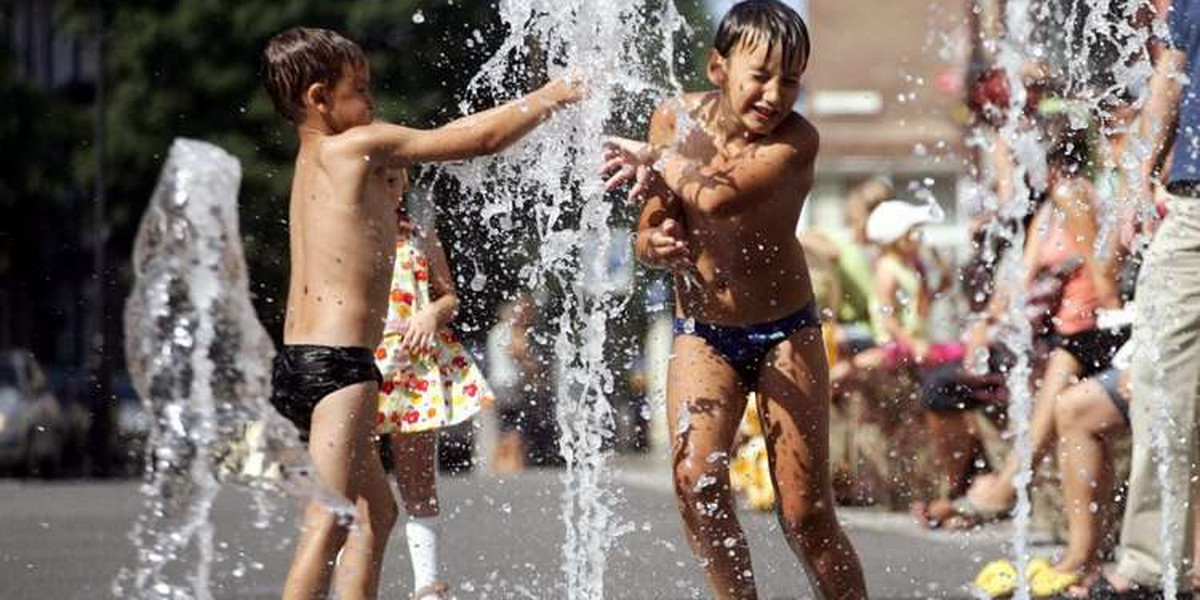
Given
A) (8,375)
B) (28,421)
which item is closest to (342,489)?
(28,421)

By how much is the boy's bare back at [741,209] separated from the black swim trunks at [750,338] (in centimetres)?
2

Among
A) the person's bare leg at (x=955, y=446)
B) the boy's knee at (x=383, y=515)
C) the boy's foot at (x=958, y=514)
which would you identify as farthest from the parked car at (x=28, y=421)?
the boy's knee at (x=383, y=515)

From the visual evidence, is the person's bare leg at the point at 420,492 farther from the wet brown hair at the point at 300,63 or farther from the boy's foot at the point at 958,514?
the boy's foot at the point at 958,514

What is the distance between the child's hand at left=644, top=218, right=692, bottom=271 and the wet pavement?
1.99 metres

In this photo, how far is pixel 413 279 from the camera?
6848 mm

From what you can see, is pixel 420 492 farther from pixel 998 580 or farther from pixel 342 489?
pixel 998 580

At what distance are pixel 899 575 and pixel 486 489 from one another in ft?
22.2

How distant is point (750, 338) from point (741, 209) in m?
0.29

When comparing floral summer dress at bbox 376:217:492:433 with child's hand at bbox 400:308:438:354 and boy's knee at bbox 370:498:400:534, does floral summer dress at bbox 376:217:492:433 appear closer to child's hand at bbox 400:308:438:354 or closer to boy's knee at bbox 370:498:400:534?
child's hand at bbox 400:308:438:354

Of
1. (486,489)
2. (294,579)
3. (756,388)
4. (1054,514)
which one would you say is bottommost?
(486,489)

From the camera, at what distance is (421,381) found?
6.62 m

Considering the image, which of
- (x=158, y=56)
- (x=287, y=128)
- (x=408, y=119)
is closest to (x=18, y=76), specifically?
(x=158, y=56)

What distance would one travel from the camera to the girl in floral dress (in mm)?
6543

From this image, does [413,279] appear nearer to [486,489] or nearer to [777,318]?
[777,318]
